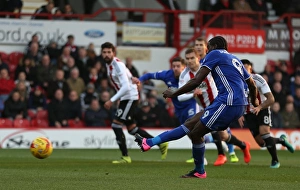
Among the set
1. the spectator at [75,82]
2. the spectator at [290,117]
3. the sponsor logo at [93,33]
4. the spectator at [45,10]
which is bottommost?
the spectator at [290,117]

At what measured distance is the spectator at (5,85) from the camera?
24812 mm

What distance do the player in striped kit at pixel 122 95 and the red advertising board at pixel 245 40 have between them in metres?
12.1

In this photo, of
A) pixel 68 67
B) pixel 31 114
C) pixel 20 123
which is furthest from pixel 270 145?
pixel 68 67

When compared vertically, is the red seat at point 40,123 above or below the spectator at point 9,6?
below

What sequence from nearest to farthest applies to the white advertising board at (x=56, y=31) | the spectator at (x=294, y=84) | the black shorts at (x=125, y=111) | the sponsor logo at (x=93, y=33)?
the black shorts at (x=125, y=111), the white advertising board at (x=56, y=31), the sponsor logo at (x=93, y=33), the spectator at (x=294, y=84)

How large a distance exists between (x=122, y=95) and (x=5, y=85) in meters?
8.14

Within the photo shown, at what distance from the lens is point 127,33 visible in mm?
28750

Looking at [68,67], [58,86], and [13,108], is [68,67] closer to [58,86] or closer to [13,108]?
[58,86]

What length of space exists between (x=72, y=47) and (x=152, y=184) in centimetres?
1540

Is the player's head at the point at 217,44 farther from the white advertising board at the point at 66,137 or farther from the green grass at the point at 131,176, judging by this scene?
the white advertising board at the point at 66,137

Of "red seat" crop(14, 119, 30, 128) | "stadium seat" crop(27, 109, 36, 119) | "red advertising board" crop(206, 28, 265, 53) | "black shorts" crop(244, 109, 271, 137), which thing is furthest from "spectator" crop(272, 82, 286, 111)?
"black shorts" crop(244, 109, 271, 137)

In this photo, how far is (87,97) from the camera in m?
25.6

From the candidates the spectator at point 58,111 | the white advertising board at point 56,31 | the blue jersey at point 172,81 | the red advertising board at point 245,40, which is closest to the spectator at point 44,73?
the spectator at point 58,111

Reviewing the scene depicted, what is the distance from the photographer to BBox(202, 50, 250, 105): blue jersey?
1253 centimetres
